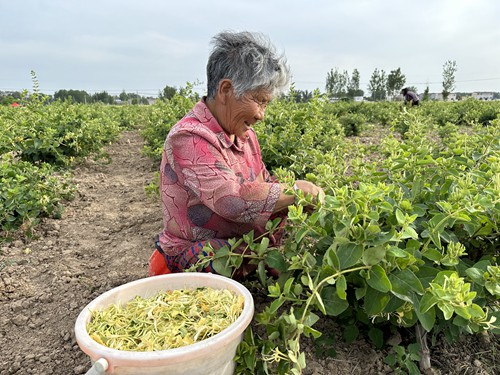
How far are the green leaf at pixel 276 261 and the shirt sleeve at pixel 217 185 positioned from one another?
Answer: 0.20 metres

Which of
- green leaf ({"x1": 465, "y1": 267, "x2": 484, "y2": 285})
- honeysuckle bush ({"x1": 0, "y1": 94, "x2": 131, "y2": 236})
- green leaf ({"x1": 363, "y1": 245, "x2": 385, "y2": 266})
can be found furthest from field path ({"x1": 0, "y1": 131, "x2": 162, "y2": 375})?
green leaf ({"x1": 465, "y1": 267, "x2": 484, "y2": 285})

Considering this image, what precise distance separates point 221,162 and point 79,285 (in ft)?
4.22

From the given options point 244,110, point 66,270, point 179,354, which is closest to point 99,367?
point 179,354

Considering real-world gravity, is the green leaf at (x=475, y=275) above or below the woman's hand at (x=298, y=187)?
below

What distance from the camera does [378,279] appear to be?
122cm

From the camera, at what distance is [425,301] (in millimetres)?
1206

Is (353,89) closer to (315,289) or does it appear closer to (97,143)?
(97,143)

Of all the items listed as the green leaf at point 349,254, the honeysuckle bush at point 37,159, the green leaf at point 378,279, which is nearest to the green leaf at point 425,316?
the green leaf at point 378,279

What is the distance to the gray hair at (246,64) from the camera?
1.89 meters

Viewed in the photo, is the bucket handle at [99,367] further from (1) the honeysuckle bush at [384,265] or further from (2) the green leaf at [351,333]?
(2) the green leaf at [351,333]

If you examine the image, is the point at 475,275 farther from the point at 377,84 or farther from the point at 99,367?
the point at 377,84

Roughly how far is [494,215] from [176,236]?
4.66ft

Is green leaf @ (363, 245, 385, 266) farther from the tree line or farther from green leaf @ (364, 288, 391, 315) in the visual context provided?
the tree line

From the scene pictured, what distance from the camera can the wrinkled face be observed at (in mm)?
1959
